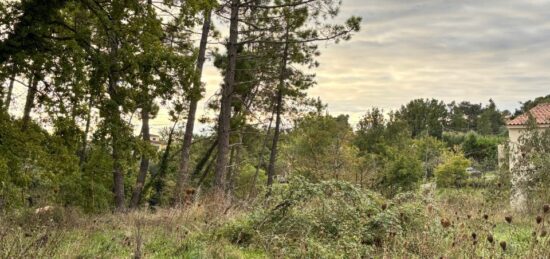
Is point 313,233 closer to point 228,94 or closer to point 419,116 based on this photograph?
point 228,94

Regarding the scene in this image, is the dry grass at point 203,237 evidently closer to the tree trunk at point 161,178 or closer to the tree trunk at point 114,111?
the tree trunk at point 114,111

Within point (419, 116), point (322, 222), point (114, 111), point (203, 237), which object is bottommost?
point (203, 237)

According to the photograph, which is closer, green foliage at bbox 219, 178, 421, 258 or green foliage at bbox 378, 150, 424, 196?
green foliage at bbox 219, 178, 421, 258

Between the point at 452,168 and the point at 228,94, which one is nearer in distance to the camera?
the point at 228,94

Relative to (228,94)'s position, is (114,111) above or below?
below

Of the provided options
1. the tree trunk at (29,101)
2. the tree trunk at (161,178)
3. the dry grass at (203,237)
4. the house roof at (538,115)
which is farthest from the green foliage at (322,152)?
the dry grass at (203,237)

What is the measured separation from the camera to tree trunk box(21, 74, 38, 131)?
11.5 metres

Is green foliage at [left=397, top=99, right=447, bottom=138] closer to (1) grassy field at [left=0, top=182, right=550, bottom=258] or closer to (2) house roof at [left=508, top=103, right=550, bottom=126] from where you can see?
(2) house roof at [left=508, top=103, right=550, bottom=126]

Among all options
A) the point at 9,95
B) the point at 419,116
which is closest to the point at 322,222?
the point at 9,95

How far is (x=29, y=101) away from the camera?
1220 centimetres

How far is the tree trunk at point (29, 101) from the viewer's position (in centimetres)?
1150

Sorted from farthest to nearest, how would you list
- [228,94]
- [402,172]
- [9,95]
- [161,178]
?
[402,172], [161,178], [228,94], [9,95]

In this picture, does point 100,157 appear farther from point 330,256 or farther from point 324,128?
point 324,128

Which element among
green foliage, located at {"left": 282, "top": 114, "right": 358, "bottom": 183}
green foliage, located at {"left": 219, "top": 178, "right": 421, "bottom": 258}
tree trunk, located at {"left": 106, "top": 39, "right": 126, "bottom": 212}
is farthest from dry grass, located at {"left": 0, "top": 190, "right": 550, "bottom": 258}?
green foliage, located at {"left": 282, "top": 114, "right": 358, "bottom": 183}
